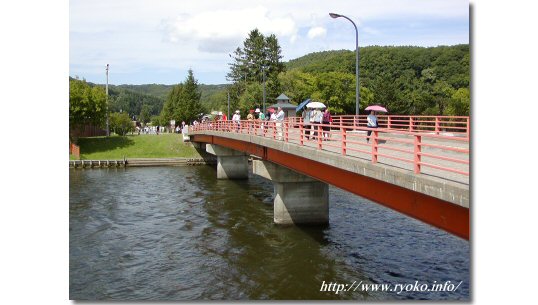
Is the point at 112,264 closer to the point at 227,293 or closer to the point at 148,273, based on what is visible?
the point at 148,273

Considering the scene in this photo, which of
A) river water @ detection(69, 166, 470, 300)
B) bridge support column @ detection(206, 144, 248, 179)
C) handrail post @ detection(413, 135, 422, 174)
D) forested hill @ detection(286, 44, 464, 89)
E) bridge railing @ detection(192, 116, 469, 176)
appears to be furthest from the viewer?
bridge support column @ detection(206, 144, 248, 179)

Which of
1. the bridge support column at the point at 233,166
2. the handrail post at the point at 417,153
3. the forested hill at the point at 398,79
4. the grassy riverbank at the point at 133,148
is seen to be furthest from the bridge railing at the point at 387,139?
the grassy riverbank at the point at 133,148

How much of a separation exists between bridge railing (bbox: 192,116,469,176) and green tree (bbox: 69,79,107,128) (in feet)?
54.8

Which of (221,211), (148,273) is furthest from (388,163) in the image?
(221,211)

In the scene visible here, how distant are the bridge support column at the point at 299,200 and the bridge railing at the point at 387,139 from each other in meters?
2.04

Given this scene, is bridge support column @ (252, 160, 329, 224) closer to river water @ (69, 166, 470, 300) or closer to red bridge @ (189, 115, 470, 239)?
red bridge @ (189, 115, 470, 239)

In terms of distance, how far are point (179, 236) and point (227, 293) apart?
305 inches

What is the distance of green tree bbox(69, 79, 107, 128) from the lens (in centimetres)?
5600

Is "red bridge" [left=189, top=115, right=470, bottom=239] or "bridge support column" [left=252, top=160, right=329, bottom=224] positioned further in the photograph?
"bridge support column" [left=252, top=160, right=329, bottom=224]

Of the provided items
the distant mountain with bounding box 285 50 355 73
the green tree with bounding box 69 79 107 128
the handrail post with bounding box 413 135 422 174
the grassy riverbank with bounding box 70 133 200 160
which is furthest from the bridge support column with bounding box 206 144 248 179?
the handrail post with bounding box 413 135 422 174

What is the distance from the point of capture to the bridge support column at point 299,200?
23.5 meters

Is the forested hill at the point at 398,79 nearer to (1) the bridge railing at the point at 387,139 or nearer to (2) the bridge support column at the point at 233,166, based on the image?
(1) the bridge railing at the point at 387,139

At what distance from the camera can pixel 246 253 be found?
19.2 meters

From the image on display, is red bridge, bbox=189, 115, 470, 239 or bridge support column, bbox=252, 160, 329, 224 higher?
red bridge, bbox=189, 115, 470, 239
